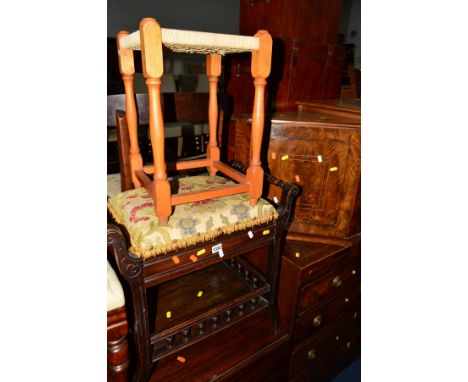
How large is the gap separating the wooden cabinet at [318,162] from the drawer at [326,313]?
17.0 inches

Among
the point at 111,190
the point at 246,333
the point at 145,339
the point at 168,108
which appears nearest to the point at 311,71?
the point at 168,108

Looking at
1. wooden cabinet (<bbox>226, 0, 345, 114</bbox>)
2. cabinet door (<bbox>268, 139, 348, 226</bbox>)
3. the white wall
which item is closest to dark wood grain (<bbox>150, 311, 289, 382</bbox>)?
cabinet door (<bbox>268, 139, 348, 226</bbox>)

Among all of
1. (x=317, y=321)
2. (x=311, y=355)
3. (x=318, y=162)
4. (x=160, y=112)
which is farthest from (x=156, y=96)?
(x=311, y=355)

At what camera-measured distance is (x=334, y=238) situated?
1643mm

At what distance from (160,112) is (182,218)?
0.37 m

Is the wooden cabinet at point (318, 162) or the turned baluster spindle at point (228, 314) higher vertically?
the wooden cabinet at point (318, 162)

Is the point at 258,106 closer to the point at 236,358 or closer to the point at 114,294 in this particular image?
the point at 114,294

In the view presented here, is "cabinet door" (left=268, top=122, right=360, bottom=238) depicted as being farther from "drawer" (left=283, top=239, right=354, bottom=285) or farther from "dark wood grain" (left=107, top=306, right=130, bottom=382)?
"dark wood grain" (left=107, top=306, right=130, bottom=382)

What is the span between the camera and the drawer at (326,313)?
1.66 meters

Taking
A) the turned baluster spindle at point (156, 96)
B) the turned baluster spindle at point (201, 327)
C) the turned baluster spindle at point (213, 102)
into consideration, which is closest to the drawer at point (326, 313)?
the turned baluster spindle at point (201, 327)

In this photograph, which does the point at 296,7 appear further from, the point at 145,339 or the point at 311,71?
the point at 145,339

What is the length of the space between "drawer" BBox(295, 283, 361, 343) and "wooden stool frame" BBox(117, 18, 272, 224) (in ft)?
2.76

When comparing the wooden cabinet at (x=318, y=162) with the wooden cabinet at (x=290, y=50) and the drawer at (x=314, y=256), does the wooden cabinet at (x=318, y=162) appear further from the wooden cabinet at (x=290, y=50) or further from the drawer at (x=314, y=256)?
the wooden cabinet at (x=290, y=50)

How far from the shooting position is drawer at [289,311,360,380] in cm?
175
